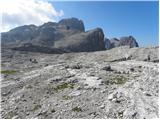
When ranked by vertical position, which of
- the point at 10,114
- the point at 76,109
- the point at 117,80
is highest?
the point at 117,80

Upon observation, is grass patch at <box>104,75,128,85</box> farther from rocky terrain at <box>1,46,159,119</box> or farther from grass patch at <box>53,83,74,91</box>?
grass patch at <box>53,83,74,91</box>

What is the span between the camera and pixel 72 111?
25.0 m

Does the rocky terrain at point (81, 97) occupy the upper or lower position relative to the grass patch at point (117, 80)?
lower

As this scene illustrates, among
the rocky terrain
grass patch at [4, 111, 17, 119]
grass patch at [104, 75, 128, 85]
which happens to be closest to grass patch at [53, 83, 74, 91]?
the rocky terrain

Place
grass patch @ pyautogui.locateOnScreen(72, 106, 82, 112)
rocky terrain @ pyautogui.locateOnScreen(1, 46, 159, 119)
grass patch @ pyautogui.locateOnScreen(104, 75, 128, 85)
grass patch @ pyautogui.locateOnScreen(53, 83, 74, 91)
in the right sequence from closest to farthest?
rocky terrain @ pyautogui.locateOnScreen(1, 46, 159, 119) → grass patch @ pyautogui.locateOnScreen(72, 106, 82, 112) → grass patch @ pyautogui.locateOnScreen(53, 83, 74, 91) → grass patch @ pyautogui.locateOnScreen(104, 75, 128, 85)

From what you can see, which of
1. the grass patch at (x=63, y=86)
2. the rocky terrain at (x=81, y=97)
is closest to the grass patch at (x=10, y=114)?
the rocky terrain at (x=81, y=97)

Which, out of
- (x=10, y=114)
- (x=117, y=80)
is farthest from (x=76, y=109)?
(x=117, y=80)

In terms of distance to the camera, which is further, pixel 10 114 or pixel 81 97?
pixel 81 97

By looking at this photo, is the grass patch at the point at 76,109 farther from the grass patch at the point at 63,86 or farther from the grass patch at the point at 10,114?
the grass patch at the point at 63,86

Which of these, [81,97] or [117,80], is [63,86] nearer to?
[81,97]

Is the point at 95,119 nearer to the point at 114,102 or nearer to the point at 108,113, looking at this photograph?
the point at 108,113

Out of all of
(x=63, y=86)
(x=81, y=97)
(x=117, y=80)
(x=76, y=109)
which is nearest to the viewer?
(x=76, y=109)

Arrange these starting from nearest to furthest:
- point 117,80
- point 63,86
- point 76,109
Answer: point 76,109
point 63,86
point 117,80

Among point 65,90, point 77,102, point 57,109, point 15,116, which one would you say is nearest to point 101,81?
point 65,90
